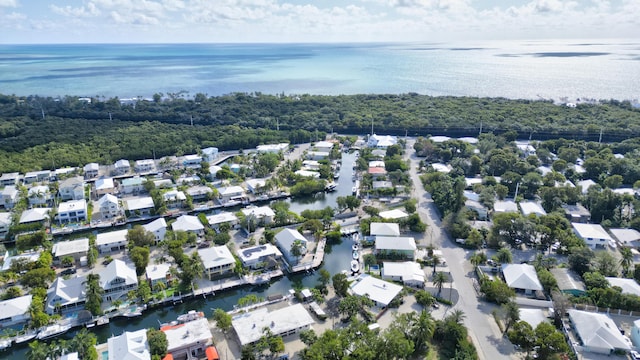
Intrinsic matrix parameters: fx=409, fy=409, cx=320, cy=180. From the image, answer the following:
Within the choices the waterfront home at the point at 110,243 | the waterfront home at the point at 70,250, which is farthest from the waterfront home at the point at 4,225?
the waterfront home at the point at 110,243

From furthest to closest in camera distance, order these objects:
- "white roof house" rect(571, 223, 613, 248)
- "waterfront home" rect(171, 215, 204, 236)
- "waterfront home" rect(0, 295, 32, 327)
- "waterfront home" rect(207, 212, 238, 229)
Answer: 1. "waterfront home" rect(207, 212, 238, 229)
2. "waterfront home" rect(171, 215, 204, 236)
3. "white roof house" rect(571, 223, 613, 248)
4. "waterfront home" rect(0, 295, 32, 327)

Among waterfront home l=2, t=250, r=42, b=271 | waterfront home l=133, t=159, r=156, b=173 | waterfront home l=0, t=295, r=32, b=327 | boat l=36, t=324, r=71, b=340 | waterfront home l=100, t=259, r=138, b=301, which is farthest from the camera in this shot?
waterfront home l=133, t=159, r=156, b=173

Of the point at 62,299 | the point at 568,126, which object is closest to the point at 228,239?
the point at 62,299

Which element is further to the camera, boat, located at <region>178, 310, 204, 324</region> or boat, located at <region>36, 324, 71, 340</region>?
boat, located at <region>178, 310, 204, 324</region>

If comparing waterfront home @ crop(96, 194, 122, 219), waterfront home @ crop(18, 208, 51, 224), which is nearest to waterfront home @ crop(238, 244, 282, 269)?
waterfront home @ crop(96, 194, 122, 219)

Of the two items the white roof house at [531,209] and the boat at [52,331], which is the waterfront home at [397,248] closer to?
the white roof house at [531,209]

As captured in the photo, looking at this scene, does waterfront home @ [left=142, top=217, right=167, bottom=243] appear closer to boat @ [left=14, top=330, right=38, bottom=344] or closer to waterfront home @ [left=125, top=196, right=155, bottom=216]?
waterfront home @ [left=125, top=196, right=155, bottom=216]
